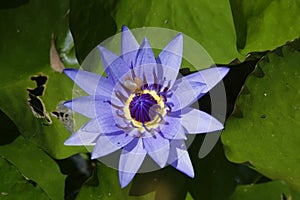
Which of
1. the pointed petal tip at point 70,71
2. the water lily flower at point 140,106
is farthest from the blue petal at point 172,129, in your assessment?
the pointed petal tip at point 70,71

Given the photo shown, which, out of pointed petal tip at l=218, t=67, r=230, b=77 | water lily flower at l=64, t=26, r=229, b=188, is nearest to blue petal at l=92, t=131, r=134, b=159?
water lily flower at l=64, t=26, r=229, b=188

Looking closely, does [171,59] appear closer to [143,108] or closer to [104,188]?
[143,108]

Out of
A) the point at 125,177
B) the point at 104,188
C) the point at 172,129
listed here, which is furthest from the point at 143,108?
the point at 104,188

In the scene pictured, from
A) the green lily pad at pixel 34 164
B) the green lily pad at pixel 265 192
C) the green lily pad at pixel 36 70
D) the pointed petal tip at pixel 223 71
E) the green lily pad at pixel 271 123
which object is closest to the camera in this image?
the pointed petal tip at pixel 223 71

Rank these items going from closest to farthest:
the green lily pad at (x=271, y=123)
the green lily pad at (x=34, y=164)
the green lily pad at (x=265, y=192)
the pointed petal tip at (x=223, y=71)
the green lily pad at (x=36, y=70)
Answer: the pointed petal tip at (x=223, y=71), the green lily pad at (x=271, y=123), the green lily pad at (x=265, y=192), the green lily pad at (x=36, y=70), the green lily pad at (x=34, y=164)

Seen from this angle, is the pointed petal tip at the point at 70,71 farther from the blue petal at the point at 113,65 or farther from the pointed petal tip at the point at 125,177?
the pointed petal tip at the point at 125,177

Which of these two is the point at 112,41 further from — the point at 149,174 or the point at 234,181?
the point at 234,181
